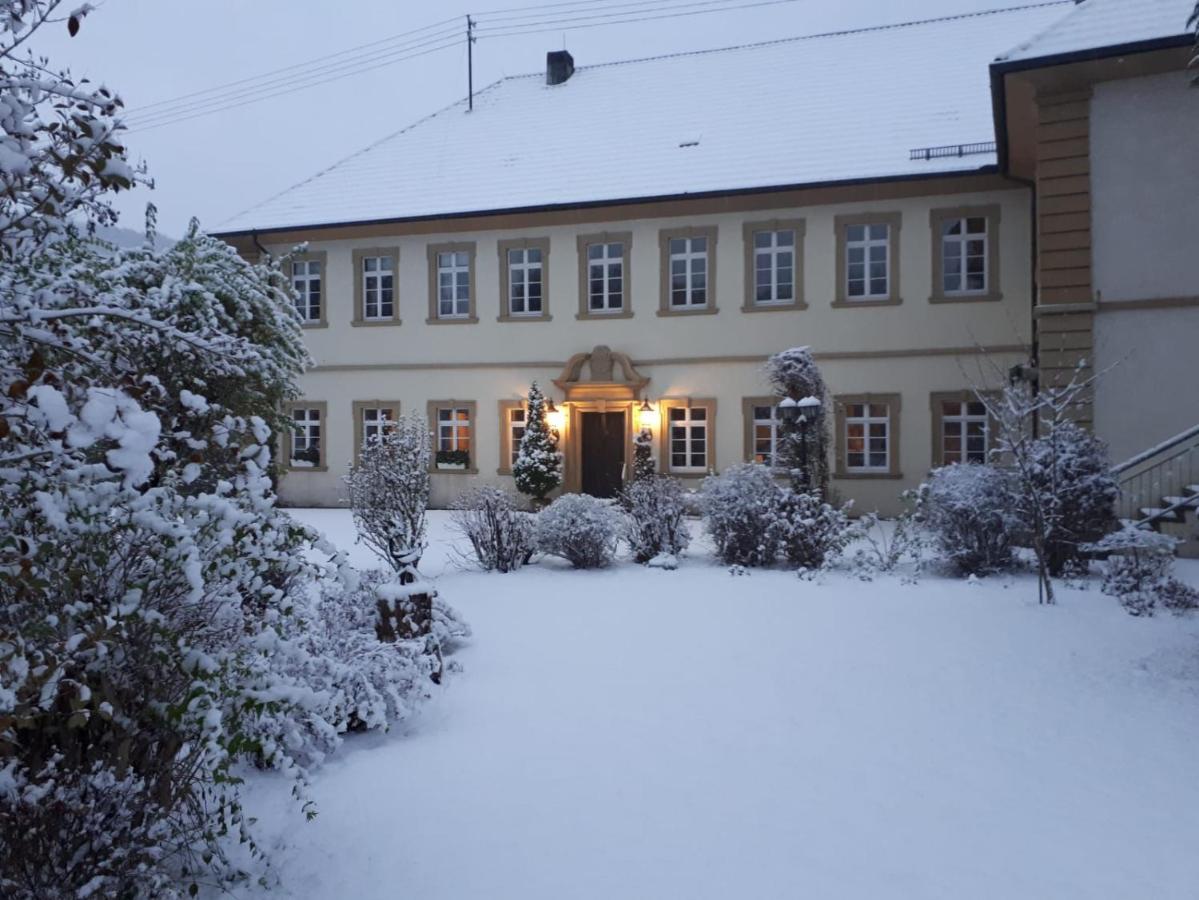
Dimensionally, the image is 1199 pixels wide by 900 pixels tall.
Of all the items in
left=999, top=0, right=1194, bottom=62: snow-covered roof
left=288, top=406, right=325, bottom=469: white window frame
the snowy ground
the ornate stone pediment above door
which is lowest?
the snowy ground

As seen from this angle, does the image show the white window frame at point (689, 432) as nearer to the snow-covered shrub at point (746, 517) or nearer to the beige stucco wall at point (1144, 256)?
the snow-covered shrub at point (746, 517)

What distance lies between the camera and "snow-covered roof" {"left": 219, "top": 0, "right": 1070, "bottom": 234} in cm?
1838

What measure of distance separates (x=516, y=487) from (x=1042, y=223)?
10781mm

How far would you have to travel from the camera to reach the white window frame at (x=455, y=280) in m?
20.4

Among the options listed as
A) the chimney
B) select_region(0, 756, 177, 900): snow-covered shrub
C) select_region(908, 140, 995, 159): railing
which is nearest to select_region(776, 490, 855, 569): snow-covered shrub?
select_region(0, 756, 177, 900): snow-covered shrub

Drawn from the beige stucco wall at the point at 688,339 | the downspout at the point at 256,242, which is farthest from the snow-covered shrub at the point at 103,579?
the downspout at the point at 256,242

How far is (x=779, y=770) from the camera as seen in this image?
486 centimetres

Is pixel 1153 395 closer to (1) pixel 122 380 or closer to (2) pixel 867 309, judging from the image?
(2) pixel 867 309

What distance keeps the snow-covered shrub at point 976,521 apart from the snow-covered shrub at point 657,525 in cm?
297

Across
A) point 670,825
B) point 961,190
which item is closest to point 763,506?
point 670,825

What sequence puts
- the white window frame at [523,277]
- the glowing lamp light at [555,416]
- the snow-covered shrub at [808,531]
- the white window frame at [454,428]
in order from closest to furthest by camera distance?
the snow-covered shrub at [808,531] < the glowing lamp light at [555,416] < the white window frame at [523,277] < the white window frame at [454,428]

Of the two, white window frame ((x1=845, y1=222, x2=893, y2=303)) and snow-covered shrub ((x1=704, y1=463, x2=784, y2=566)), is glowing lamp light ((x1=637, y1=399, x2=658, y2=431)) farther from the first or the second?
snow-covered shrub ((x1=704, y1=463, x2=784, y2=566))

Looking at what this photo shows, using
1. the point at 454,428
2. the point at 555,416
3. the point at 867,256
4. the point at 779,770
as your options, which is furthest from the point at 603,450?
the point at 779,770

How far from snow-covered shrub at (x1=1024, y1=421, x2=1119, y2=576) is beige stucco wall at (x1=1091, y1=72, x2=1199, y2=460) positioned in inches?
89.5
